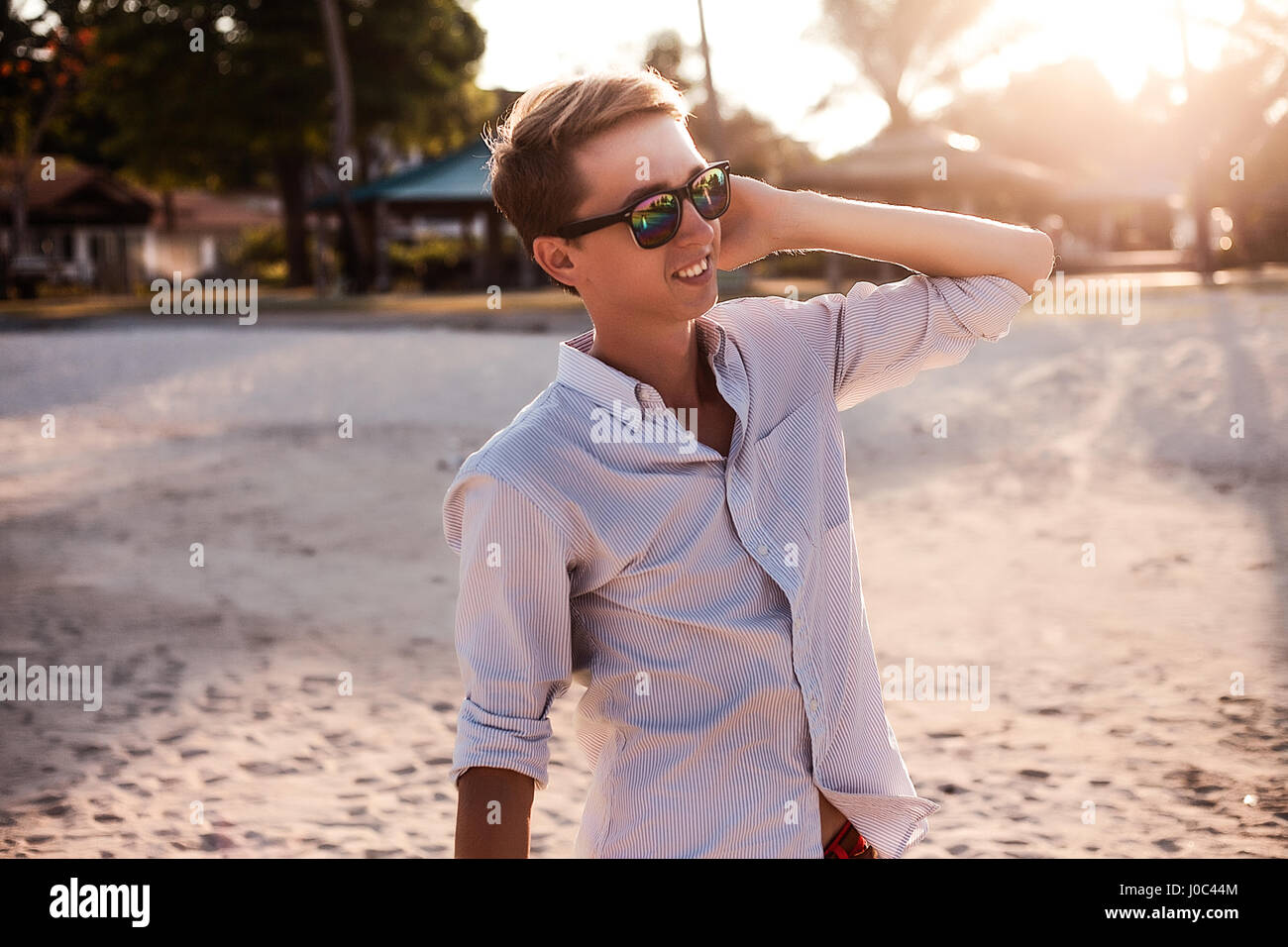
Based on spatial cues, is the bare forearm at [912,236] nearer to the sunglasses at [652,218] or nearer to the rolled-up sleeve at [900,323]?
the rolled-up sleeve at [900,323]

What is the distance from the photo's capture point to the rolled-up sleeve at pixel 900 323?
224 cm

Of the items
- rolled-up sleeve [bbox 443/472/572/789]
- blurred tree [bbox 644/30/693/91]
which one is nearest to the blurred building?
blurred tree [bbox 644/30/693/91]

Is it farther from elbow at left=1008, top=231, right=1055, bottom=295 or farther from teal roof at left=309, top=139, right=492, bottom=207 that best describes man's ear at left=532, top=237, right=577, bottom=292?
teal roof at left=309, top=139, right=492, bottom=207

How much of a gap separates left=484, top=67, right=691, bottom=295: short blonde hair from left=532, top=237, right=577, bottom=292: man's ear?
1 cm

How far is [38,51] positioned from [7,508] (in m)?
31.3

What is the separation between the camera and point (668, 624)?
1816 mm

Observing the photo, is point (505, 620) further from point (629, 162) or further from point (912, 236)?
point (912, 236)

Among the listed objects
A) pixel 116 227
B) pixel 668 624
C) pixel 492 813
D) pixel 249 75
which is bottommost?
pixel 492 813

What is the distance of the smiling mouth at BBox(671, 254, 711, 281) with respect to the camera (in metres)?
1.94

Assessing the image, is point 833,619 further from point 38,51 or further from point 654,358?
point 38,51

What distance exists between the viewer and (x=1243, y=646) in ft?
20.8

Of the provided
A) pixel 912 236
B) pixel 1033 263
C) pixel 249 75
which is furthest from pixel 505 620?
pixel 249 75

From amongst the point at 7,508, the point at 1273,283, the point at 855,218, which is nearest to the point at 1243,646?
the point at 855,218

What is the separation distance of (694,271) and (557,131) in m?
0.29
